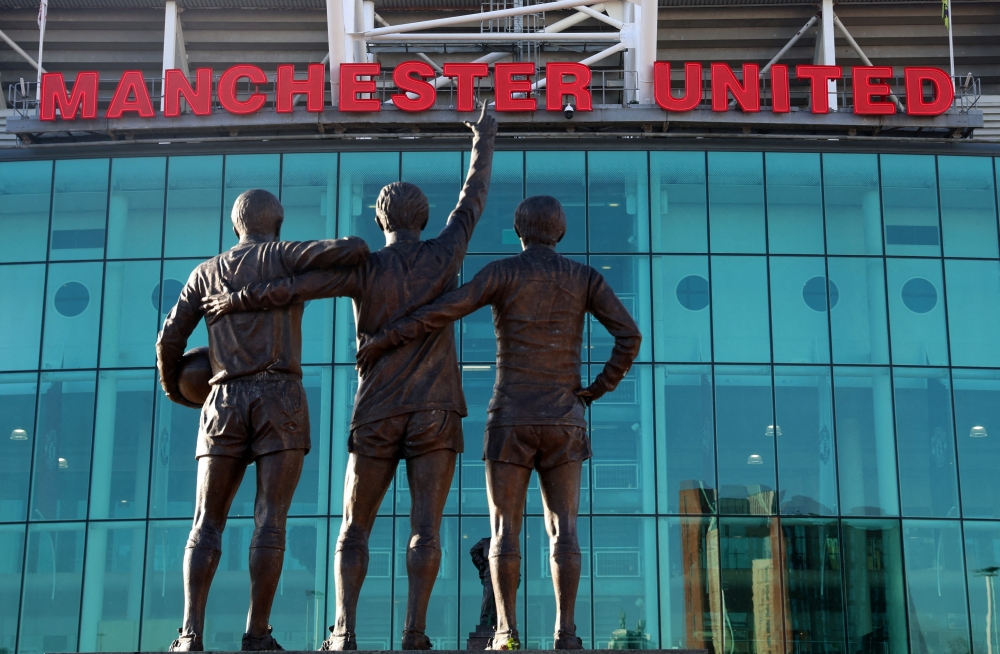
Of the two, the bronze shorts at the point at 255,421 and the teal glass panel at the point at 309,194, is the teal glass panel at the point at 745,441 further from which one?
the bronze shorts at the point at 255,421

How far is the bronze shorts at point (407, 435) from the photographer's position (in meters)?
8.88

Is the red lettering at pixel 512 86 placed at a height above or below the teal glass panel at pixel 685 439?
above

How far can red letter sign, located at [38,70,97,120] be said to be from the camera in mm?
27062

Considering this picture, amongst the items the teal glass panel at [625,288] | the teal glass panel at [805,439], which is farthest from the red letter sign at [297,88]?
the teal glass panel at [805,439]

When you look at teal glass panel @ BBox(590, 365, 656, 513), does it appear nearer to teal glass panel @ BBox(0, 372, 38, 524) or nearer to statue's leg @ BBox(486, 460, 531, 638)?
teal glass panel @ BBox(0, 372, 38, 524)

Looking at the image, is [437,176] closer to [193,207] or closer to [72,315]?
[193,207]

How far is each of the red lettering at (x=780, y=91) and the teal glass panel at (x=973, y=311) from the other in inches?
172

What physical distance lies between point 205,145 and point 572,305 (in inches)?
765

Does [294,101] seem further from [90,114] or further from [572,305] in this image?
[572,305]

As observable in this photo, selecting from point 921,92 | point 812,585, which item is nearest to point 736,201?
point 921,92

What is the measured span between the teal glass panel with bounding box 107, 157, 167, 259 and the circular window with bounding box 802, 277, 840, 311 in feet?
41.3

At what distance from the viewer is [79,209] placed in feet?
89.5

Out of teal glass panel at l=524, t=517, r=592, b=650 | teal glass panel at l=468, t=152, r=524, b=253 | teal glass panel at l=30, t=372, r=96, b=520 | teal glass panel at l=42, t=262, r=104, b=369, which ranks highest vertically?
teal glass panel at l=468, t=152, r=524, b=253

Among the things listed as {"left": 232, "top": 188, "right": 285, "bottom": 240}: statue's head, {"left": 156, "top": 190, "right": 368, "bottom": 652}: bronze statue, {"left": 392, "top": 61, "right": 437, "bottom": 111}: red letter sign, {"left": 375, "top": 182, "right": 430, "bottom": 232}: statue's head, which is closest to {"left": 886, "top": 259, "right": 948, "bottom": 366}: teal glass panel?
{"left": 392, "top": 61, "right": 437, "bottom": 111}: red letter sign
